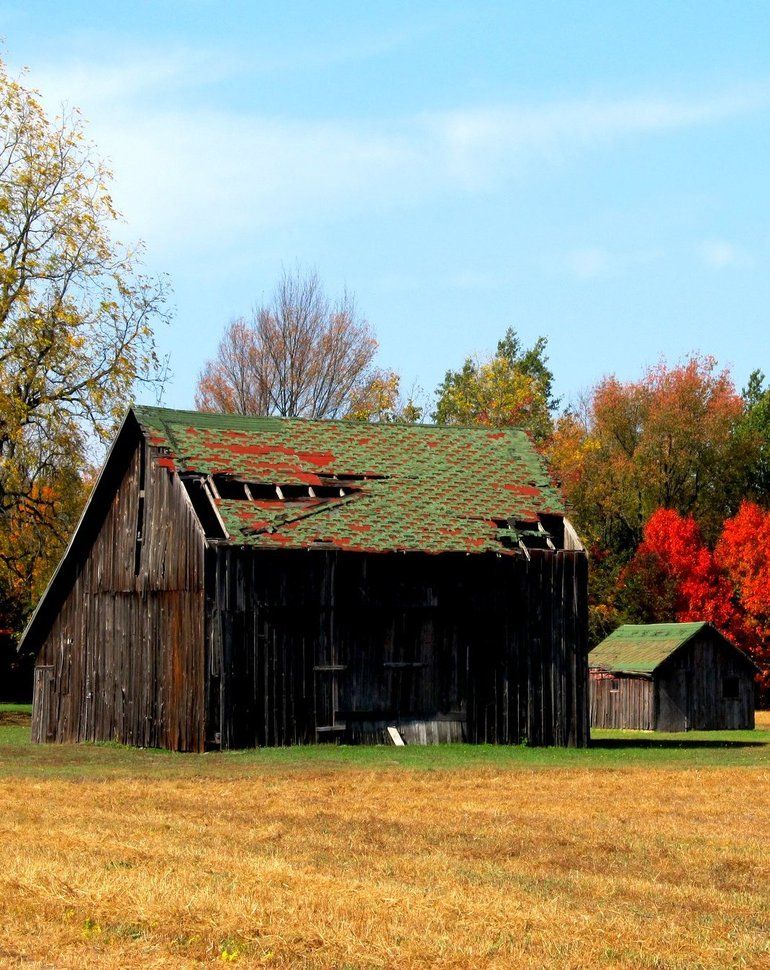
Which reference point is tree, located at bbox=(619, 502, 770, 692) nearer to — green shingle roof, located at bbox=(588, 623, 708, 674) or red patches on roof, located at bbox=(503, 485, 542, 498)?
green shingle roof, located at bbox=(588, 623, 708, 674)

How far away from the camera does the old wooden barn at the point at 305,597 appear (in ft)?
109

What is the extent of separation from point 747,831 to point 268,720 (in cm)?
1656

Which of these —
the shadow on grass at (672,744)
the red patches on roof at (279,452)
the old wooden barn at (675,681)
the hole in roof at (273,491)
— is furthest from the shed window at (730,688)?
the hole in roof at (273,491)

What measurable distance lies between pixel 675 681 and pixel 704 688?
141 cm

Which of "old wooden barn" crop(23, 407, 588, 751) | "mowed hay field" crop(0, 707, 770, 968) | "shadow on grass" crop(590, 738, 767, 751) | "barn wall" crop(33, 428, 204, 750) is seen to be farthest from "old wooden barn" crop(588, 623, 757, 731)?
"mowed hay field" crop(0, 707, 770, 968)

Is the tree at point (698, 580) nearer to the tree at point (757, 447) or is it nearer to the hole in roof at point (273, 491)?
the tree at point (757, 447)

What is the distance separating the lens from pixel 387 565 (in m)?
34.7

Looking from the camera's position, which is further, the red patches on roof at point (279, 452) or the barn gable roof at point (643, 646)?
the barn gable roof at point (643, 646)

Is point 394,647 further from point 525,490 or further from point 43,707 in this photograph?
point 43,707

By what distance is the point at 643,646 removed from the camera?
61.8m

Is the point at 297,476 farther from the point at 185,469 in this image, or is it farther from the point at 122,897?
the point at 122,897

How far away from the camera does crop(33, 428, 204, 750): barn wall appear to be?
33750mm

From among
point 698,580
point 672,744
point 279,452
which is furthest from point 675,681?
point 279,452

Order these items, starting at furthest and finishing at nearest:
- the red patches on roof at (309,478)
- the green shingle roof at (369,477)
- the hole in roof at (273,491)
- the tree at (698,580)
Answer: the tree at (698,580) → the red patches on roof at (309,478) → the hole in roof at (273,491) → the green shingle roof at (369,477)
